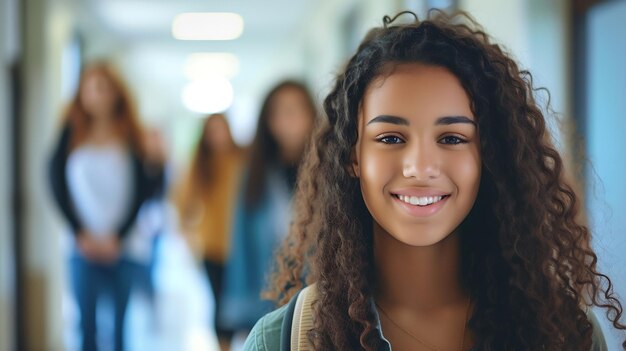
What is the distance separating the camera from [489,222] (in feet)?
3.75

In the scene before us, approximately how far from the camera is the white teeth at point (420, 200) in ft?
3.41

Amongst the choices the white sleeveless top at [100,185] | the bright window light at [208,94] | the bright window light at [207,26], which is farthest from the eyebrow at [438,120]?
the bright window light at [208,94]

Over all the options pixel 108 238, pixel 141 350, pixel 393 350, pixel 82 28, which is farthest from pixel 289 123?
pixel 82 28

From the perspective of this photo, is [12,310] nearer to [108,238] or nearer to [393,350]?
[108,238]

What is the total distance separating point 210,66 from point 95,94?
8.97 metres

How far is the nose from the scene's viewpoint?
102 centimetres

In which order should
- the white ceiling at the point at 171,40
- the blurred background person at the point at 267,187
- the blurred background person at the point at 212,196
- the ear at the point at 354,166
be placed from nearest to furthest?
the ear at the point at 354,166 < the blurred background person at the point at 267,187 < the blurred background person at the point at 212,196 < the white ceiling at the point at 171,40

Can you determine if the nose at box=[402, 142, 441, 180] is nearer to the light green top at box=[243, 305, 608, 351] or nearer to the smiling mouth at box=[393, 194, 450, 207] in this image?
the smiling mouth at box=[393, 194, 450, 207]

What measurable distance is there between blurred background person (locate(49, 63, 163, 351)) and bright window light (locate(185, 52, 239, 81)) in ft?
24.7

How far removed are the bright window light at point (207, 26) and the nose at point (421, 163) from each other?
7421 millimetres

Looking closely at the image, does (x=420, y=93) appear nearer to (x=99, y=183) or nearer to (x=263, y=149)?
(x=263, y=149)

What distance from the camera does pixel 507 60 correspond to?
1.12 metres

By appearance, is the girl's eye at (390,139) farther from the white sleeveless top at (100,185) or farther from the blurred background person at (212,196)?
the white sleeveless top at (100,185)

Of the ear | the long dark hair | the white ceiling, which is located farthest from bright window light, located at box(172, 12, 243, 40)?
the ear
